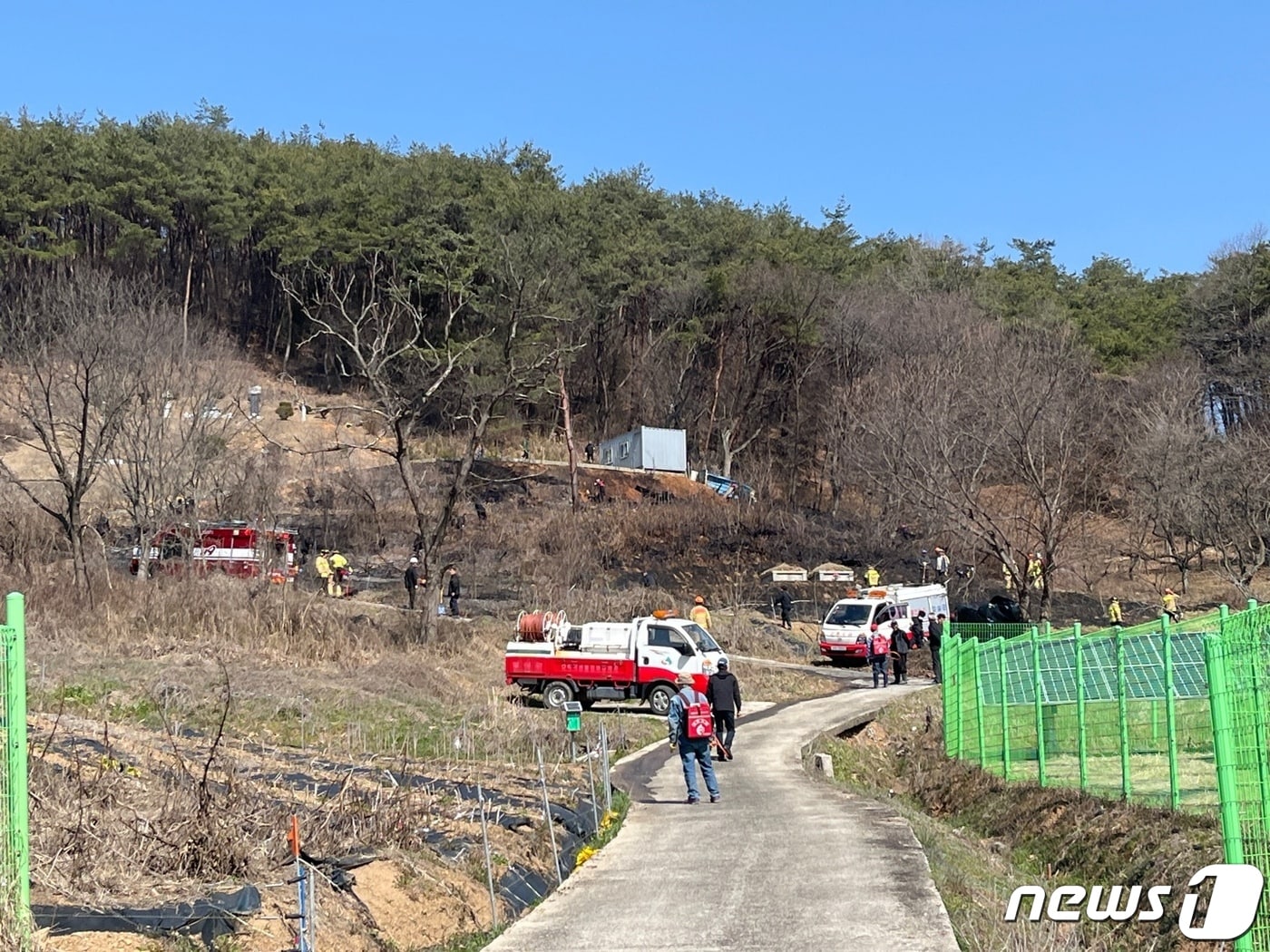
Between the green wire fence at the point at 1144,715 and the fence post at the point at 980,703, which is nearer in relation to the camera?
the green wire fence at the point at 1144,715

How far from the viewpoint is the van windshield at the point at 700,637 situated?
28.1 m

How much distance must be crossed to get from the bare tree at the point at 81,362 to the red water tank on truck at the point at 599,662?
14812 millimetres

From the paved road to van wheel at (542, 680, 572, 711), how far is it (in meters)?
9.56

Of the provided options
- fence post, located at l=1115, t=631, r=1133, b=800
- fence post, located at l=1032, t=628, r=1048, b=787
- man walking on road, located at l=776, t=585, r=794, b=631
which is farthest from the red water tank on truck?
man walking on road, located at l=776, t=585, r=794, b=631

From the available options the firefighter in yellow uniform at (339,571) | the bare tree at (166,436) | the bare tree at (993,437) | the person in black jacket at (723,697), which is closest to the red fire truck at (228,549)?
the bare tree at (166,436)

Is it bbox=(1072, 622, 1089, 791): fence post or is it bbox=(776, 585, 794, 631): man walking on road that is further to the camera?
bbox=(776, 585, 794, 631): man walking on road

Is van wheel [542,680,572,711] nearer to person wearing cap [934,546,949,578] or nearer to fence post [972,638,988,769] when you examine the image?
fence post [972,638,988,769]

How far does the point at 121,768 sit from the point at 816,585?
38.1 m

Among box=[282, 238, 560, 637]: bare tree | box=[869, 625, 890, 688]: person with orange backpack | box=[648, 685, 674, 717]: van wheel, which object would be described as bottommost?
box=[648, 685, 674, 717]: van wheel

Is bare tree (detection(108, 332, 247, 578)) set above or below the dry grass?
above

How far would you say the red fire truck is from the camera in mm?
39750

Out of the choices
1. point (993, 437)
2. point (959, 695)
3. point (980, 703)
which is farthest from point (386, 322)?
point (980, 703)

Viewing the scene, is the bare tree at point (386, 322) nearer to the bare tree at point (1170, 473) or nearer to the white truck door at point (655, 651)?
the white truck door at point (655, 651)

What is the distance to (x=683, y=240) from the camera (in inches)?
3041
